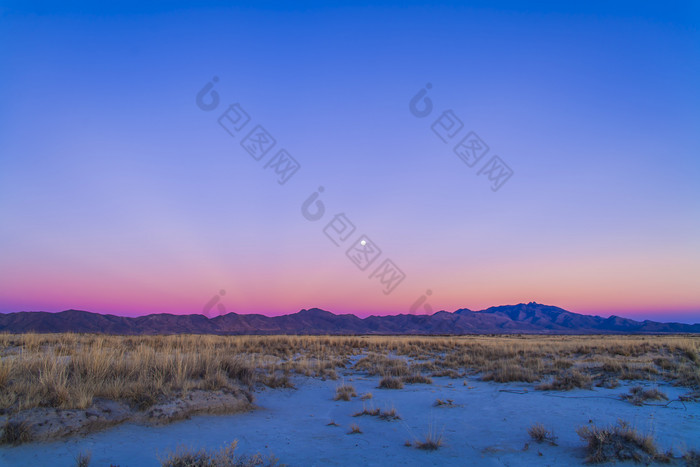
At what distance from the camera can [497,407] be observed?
366 inches

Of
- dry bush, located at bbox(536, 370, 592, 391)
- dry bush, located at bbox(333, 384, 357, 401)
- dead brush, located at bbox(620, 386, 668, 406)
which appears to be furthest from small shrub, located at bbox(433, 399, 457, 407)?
dead brush, located at bbox(620, 386, 668, 406)

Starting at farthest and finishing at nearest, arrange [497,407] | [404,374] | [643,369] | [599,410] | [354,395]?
[404,374], [643,369], [354,395], [497,407], [599,410]

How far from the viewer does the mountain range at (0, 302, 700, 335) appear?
73875 mm

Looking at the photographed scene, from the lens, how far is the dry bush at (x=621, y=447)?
17.5 ft

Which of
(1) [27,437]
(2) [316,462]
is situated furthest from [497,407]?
(1) [27,437]

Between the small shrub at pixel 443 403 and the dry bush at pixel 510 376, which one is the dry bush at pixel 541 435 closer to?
the small shrub at pixel 443 403

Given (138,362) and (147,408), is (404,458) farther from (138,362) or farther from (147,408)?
(138,362)

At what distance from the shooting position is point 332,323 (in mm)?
127812

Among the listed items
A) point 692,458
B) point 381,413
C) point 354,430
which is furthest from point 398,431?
point 692,458

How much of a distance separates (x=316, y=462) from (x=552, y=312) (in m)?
206

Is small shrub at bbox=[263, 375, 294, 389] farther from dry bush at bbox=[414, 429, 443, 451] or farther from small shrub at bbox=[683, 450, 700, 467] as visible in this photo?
small shrub at bbox=[683, 450, 700, 467]

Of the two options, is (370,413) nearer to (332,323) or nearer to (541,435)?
(541,435)

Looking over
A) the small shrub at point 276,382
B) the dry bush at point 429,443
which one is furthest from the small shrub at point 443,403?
the small shrub at point 276,382

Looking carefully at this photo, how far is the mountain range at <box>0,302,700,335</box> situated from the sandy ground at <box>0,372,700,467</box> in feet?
162
